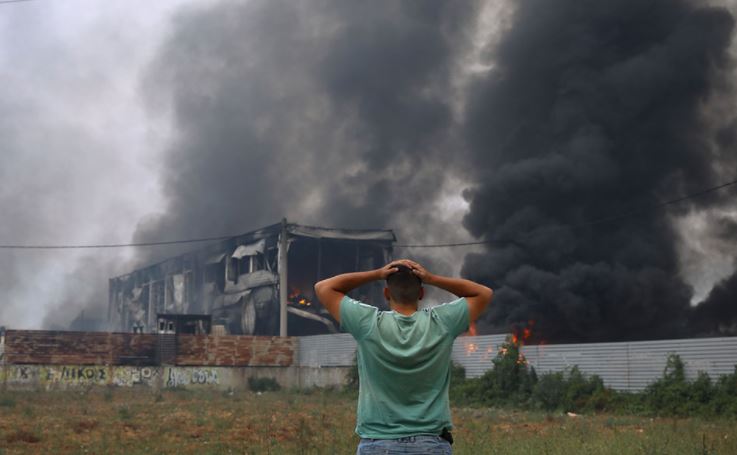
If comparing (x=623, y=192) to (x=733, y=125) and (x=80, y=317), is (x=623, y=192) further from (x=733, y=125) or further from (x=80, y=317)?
(x=80, y=317)

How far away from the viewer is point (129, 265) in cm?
6756

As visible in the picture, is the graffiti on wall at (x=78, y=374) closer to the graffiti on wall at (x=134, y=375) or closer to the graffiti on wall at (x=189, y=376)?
the graffiti on wall at (x=134, y=375)

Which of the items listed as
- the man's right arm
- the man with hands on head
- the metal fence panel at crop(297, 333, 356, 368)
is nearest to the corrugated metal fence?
the metal fence panel at crop(297, 333, 356, 368)

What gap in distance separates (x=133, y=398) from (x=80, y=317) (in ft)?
168

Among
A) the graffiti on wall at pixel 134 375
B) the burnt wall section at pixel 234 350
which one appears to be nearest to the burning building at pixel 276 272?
the burnt wall section at pixel 234 350

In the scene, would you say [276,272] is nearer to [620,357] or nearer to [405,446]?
[620,357]

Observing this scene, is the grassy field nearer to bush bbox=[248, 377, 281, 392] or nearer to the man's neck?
the man's neck

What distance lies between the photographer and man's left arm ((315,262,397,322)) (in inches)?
143

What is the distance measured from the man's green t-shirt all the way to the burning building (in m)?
38.0

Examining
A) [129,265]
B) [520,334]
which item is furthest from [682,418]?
[129,265]

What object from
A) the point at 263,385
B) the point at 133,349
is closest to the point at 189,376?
the point at 133,349

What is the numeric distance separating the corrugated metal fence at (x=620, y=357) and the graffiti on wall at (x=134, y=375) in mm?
15791

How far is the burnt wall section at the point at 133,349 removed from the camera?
120 feet

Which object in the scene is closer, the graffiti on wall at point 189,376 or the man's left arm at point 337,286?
the man's left arm at point 337,286
